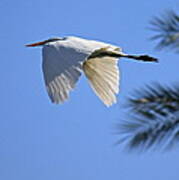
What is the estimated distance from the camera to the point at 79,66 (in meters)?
7.44

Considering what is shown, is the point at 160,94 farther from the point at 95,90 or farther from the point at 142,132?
the point at 95,90

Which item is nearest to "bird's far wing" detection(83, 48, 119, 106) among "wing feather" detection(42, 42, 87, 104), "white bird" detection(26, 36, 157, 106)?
"white bird" detection(26, 36, 157, 106)

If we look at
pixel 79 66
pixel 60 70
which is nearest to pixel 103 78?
pixel 60 70

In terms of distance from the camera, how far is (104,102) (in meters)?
10.1

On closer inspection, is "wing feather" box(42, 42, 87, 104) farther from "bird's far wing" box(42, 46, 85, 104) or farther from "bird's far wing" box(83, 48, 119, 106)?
"bird's far wing" box(83, 48, 119, 106)

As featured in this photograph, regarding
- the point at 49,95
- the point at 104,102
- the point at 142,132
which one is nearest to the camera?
the point at 142,132

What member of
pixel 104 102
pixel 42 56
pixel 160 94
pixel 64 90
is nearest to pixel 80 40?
pixel 42 56

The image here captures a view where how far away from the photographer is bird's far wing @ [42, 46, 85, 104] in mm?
7045

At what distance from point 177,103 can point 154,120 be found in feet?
0.59

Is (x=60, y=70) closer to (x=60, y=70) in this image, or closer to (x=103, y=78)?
(x=60, y=70)

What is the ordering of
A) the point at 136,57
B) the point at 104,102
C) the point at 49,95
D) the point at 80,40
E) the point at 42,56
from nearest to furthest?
the point at 49,95 < the point at 42,56 < the point at 80,40 < the point at 104,102 < the point at 136,57

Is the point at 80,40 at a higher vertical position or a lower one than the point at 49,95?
higher

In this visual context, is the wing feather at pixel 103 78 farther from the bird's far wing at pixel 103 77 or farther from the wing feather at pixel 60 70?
the wing feather at pixel 60 70

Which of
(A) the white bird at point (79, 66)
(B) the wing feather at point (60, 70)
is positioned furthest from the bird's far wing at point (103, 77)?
(B) the wing feather at point (60, 70)
